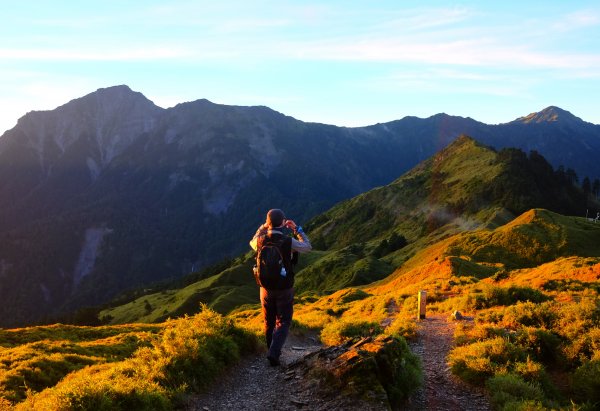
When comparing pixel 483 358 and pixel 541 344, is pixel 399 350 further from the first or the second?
pixel 541 344

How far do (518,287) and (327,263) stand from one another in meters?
80.1

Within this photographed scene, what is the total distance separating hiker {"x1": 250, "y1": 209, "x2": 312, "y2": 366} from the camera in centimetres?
1130

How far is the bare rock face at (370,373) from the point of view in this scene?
30.1ft

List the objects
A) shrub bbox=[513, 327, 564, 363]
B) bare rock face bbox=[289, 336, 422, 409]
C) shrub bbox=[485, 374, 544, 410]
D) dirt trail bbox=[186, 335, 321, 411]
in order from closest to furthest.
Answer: shrub bbox=[485, 374, 544, 410], bare rock face bbox=[289, 336, 422, 409], dirt trail bbox=[186, 335, 321, 411], shrub bbox=[513, 327, 564, 363]

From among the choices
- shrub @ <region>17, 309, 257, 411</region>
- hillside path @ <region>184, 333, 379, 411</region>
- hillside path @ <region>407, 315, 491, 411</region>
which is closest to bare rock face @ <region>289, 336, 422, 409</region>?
hillside path @ <region>184, 333, 379, 411</region>

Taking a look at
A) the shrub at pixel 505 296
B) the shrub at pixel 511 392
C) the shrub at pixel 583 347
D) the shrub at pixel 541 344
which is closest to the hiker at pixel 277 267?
the shrub at pixel 511 392

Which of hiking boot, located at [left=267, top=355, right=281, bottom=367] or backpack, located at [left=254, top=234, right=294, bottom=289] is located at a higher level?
backpack, located at [left=254, top=234, right=294, bottom=289]

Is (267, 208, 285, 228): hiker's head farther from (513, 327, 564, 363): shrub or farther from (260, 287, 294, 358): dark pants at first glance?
(513, 327, 564, 363): shrub

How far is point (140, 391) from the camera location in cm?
884

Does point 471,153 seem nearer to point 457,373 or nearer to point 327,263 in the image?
point 327,263

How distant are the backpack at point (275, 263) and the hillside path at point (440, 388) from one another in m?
4.08

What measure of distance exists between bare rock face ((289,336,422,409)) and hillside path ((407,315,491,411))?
383mm

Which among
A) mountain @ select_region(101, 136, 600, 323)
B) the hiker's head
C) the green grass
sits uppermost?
the hiker's head

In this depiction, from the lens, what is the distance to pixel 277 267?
11.2 m
